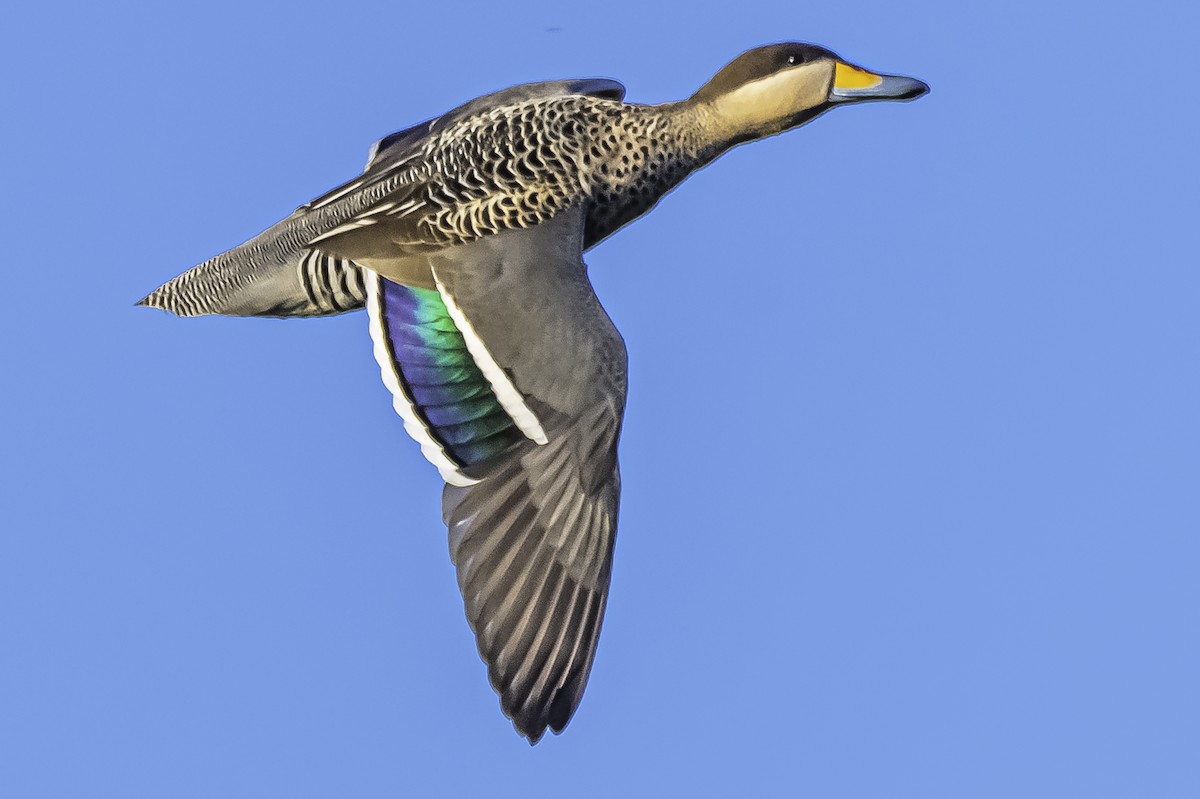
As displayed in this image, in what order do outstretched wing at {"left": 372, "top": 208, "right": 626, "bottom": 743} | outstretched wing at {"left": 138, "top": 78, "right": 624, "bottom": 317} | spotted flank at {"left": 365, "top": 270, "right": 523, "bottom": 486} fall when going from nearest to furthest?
outstretched wing at {"left": 372, "top": 208, "right": 626, "bottom": 743}
spotted flank at {"left": 365, "top": 270, "right": 523, "bottom": 486}
outstretched wing at {"left": 138, "top": 78, "right": 624, "bottom": 317}

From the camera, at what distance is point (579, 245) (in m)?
10.2

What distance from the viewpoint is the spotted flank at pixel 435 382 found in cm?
978

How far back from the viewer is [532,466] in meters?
9.77

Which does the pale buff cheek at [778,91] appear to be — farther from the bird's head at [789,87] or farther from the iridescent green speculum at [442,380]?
the iridescent green speculum at [442,380]

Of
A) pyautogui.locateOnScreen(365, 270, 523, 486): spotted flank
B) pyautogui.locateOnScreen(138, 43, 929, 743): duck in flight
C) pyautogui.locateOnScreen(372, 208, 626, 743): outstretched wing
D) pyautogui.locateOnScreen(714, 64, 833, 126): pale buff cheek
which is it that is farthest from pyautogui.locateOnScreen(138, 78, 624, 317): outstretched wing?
pyautogui.locateOnScreen(714, 64, 833, 126): pale buff cheek

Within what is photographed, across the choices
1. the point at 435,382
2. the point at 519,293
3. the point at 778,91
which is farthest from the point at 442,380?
the point at 778,91

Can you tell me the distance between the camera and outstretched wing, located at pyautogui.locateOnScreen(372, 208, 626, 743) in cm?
956

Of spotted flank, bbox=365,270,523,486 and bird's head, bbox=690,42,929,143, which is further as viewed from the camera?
bird's head, bbox=690,42,929,143

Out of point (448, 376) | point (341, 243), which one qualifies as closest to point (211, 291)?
point (341, 243)

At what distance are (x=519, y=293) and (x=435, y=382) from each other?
0.54m

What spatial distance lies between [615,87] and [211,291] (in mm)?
2268

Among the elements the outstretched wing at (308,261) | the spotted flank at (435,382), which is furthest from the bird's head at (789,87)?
the spotted flank at (435,382)

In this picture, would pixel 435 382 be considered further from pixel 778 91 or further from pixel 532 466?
pixel 778 91

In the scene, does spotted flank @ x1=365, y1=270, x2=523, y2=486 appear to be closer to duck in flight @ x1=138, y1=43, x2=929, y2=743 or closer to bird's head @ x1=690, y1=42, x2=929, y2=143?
duck in flight @ x1=138, y1=43, x2=929, y2=743
